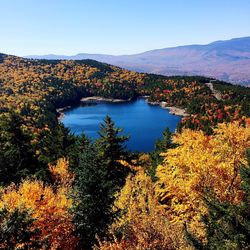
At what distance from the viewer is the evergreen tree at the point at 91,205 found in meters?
35.4

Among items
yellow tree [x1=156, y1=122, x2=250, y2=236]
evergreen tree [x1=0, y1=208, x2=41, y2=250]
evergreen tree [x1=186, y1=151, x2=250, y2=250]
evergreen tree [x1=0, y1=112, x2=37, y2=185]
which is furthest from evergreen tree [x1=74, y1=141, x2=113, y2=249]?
evergreen tree [x1=0, y1=112, x2=37, y2=185]

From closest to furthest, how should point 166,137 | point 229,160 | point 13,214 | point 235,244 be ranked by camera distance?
1. point 235,244
2. point 13,214
3. point 229,160
4. point 166,137

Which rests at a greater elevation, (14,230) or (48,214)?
(14,230)

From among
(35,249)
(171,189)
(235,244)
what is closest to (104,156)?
(171,189)

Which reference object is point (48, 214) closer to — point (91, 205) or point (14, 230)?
point (91, 205)

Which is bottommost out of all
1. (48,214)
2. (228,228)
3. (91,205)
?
(48,214)

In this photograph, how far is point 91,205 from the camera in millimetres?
35312

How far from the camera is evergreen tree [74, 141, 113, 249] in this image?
35406 mm

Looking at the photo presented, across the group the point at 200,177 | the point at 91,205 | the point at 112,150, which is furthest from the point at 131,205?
the point at 112,150

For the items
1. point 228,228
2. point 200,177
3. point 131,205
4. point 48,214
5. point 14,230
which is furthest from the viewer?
point 131,205

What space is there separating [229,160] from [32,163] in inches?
1498

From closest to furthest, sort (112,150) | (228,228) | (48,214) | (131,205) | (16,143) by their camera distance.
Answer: (228,228), (48,214), (131,205), (112,150), (16,143)

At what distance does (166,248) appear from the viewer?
94.3 feet

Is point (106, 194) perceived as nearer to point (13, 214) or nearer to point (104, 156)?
point (13, 214)
